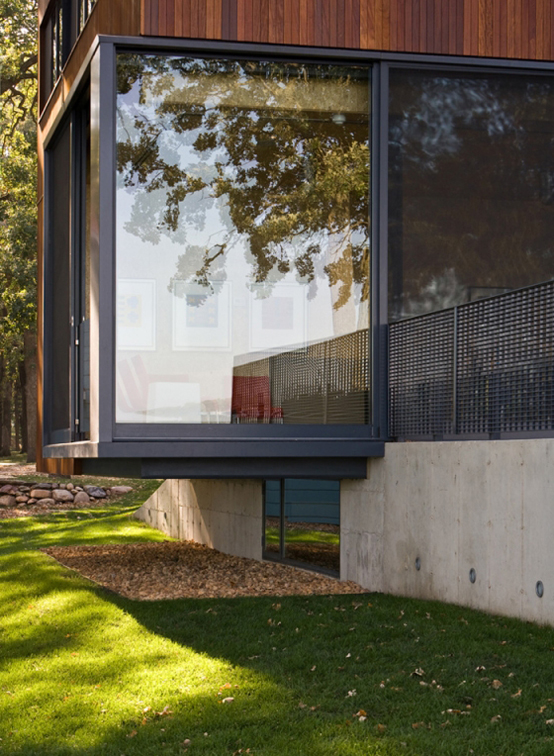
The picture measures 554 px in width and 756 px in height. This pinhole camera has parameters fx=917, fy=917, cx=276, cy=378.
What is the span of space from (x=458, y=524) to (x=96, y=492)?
48.9 feet

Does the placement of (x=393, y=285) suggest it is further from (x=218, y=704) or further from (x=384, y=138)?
(x=218, y=704)

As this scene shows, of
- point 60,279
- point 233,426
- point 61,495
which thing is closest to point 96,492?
point 61,495

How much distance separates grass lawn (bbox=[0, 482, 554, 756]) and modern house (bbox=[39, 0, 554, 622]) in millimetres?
1371

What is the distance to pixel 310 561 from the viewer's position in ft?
36.9

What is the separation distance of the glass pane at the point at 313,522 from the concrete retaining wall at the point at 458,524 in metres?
0.25

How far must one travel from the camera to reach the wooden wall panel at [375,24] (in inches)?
375

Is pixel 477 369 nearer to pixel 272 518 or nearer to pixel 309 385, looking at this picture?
pixel 309 385

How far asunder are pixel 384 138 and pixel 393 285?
1593 mm

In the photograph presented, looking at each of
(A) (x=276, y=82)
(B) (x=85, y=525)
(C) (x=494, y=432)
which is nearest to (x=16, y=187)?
(B) (x=85, y=525)

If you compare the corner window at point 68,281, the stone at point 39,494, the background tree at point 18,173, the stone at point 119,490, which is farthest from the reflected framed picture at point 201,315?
the background tree at point 18,173

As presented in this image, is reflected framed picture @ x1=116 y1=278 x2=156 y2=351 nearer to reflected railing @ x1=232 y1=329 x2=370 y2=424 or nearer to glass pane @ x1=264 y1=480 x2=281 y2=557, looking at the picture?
reflected railing @ x1=232 y1=329 x2=370 y2=424

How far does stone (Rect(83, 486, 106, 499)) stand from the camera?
21.8m

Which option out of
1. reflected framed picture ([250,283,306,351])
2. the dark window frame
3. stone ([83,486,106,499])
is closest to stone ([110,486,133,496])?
stone ([83,486,106,499])

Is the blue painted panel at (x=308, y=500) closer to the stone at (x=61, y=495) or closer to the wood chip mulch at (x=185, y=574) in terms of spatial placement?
the wood chip mulch at (x=185, y=574)
